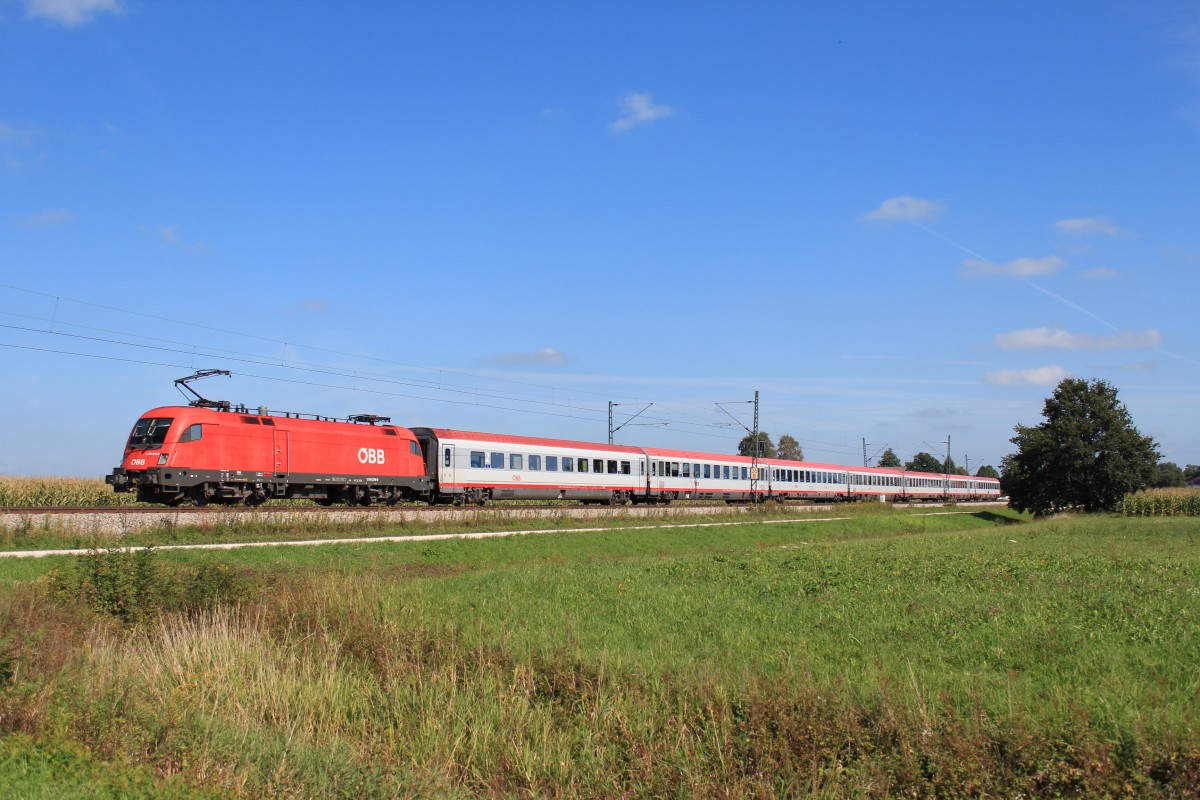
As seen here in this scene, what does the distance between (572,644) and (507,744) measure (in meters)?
2.75

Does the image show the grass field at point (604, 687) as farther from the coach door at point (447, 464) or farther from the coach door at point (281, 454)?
the coach door at point (447, 464)

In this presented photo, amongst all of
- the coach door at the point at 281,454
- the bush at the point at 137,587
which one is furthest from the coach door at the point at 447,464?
the bush at the point at 137,587

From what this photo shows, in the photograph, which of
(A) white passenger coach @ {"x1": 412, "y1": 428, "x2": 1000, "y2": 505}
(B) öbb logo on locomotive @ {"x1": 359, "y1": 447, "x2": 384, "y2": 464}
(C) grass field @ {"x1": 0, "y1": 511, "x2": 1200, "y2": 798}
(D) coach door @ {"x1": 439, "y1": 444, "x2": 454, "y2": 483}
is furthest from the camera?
(A) white passenger coach @ {"x1": 412, "y1": 428, "x2": 1000, "y2": 505}

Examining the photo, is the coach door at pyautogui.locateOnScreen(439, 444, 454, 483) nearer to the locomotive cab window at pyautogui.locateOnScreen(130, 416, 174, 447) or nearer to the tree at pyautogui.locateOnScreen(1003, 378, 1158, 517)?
the locomotive cab window at pyautogui.locateOnScreen(130, 416, 174, 447)

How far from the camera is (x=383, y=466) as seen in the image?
127ft

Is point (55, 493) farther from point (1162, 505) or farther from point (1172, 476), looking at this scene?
point (1172, 476)

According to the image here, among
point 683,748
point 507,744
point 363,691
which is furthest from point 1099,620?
point 363,691

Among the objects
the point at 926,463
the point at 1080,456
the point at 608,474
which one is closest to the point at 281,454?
the point at 608,474

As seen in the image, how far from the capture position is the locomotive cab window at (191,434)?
101 feet

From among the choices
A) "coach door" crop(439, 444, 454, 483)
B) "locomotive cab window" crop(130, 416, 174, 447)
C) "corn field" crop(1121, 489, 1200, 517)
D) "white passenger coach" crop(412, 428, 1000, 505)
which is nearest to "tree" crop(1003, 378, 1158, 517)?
"corn field" crop(1121, 489, 1200, 517)

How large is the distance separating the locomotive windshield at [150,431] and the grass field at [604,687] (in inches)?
565

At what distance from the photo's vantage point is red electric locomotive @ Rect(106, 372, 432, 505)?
3058 centimetres

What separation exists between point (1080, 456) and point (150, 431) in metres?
60.8

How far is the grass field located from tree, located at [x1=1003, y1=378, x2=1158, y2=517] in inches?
2151
